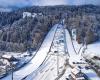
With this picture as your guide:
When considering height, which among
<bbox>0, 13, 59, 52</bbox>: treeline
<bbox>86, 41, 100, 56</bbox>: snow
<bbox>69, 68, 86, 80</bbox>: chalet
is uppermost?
<bbox>0, 13, 59, 52</bbox>: treeline

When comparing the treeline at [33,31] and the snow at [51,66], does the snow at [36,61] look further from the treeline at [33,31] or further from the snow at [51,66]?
the treeline at [33,31]

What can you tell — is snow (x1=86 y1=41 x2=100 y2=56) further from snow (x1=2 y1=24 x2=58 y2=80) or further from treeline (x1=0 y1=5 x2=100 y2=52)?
snow (x1=2 y1=24 x2=58 y2=80)

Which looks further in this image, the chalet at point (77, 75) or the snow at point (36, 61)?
the snow at point (36, 61)

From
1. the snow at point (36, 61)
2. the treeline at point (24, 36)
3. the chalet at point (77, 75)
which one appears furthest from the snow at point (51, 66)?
the treeline at point (24, 36)

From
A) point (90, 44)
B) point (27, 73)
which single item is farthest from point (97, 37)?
point (27, 73)

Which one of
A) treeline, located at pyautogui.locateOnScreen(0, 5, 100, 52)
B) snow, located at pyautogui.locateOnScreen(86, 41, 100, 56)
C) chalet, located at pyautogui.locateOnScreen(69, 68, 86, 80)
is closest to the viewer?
chalet, located at pyautogui.locateOnScreen(69, 68, 86, 80)

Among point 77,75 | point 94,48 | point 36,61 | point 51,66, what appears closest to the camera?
point 77,75

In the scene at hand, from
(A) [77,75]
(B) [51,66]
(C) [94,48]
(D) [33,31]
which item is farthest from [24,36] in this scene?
(A) [77,75]

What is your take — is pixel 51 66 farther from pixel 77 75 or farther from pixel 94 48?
pixel 94 48

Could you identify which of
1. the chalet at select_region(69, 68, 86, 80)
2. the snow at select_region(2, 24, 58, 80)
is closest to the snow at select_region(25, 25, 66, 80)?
the snow at select_region(2, 24, 58, 80)
